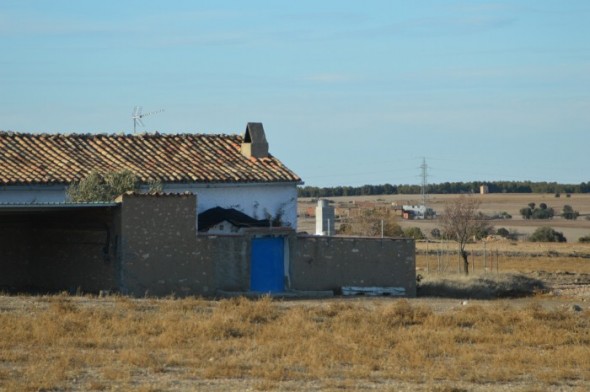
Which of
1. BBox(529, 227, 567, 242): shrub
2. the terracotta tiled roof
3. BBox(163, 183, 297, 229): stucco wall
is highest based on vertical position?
the terracotta tiled roof

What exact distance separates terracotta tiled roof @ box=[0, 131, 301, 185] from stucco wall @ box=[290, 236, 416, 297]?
4.45 meters

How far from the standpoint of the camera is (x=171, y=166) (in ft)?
125

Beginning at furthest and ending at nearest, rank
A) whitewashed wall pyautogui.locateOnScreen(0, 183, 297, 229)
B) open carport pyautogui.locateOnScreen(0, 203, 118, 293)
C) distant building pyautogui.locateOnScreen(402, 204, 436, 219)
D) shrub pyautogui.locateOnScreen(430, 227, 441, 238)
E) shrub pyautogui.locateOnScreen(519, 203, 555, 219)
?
shrub pyautogui.locateOnScreen(519, 203, 555, 219) → distant building pyautogui.locateOnScreen(402, 204, 436, 219) → shrub pyautogui.locateOnScreen(430, 227, 441, 238) → whitewashed wall pyautogui.locateOnScreen(0, 183, 297, 229) → open carport pyautogui.locateOnScreen(0, 203, 118, 293)

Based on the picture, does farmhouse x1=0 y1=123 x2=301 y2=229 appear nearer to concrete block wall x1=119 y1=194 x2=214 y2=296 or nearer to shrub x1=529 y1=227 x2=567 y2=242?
concrete block wall x1=119 y1=194 x2=214 y2=296

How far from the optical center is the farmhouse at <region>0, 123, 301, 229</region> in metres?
35.3

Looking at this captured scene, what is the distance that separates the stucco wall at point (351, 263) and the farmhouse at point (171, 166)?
396 cm

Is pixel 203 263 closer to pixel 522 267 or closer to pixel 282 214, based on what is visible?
pixel 282 214

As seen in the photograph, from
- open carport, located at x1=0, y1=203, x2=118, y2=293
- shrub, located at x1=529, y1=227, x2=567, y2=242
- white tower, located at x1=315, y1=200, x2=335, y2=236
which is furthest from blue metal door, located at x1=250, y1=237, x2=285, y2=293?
shrub, located at x1=529, y1=227, x2=567, y2=242

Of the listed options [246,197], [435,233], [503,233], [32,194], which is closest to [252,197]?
[246,197]

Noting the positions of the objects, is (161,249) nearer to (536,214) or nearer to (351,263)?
(351,263)

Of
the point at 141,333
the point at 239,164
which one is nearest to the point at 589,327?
the point at 141,333

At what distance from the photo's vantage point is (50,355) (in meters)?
19.4

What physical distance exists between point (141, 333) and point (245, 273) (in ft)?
39.5

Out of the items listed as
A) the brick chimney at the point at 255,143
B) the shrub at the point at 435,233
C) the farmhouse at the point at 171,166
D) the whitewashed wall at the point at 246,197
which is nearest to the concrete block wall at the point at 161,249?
the farmhouse at the point at 171,166
